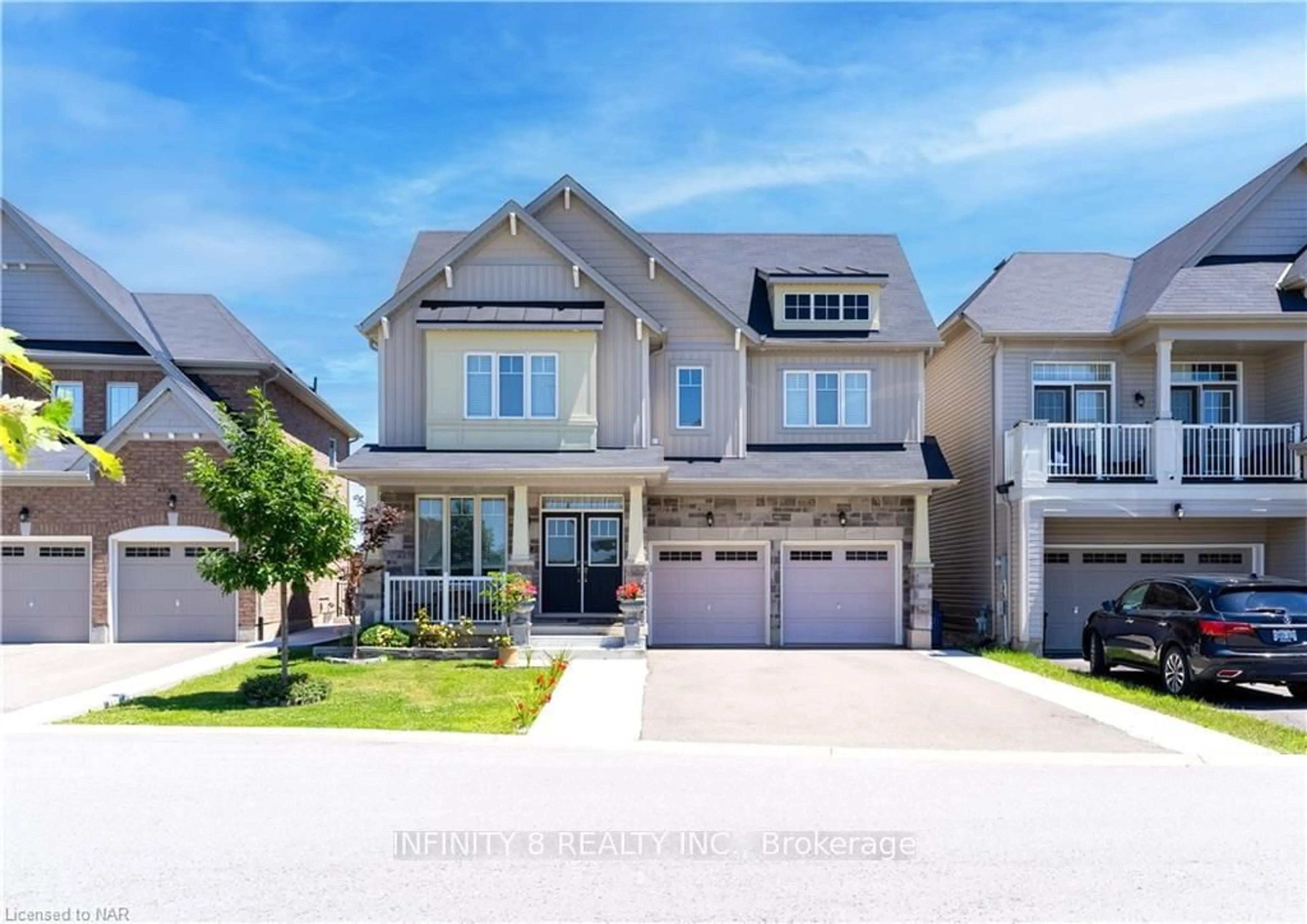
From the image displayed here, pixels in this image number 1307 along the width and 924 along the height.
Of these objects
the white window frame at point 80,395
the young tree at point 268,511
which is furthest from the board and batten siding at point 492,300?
the white window frame at point 80,395

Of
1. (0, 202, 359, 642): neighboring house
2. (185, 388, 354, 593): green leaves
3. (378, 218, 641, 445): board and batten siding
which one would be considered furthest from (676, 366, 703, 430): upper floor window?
(0, 202, 359, 642): neighboring house

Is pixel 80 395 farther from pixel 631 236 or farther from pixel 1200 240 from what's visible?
pixel 1200 240

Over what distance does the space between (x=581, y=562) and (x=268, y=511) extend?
8466 millimetres

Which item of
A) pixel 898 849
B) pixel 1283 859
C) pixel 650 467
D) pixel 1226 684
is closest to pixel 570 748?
pixel 898 849

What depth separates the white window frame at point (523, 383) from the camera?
21.2 meters

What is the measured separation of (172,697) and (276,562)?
246 cm

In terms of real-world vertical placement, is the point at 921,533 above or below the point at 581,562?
above

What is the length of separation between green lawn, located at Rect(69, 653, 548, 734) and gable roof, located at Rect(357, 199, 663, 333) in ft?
24.7

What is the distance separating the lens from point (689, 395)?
2259cm

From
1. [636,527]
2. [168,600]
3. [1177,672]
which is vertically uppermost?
[636,527]

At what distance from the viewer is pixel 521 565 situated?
20.0 m

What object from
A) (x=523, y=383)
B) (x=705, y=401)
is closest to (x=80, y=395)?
(x=523, y=383)

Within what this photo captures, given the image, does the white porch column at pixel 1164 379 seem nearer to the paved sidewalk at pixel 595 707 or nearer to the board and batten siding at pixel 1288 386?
the board and batten siding at pixel 1288 386

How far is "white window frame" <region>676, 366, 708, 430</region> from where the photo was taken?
22.5 metres
